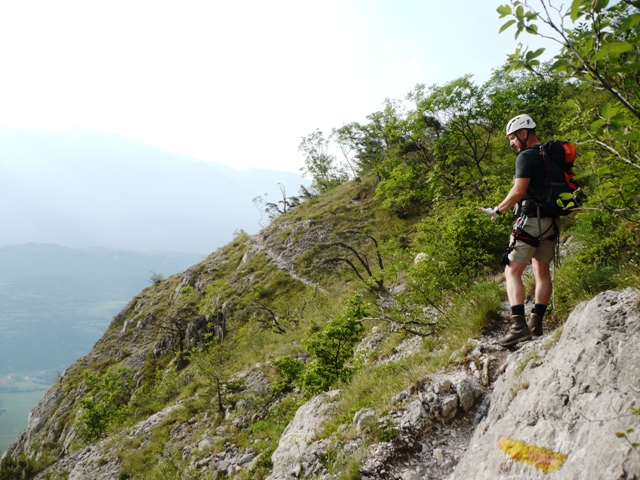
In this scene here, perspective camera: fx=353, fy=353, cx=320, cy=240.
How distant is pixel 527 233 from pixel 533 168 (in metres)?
0.79

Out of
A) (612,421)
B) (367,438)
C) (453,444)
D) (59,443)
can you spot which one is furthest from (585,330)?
(59,443)

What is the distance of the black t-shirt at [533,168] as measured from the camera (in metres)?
4.20

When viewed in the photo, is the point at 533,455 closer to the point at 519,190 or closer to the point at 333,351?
the point at 519,190

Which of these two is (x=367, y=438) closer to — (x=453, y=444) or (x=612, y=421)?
(x=453, y=444)

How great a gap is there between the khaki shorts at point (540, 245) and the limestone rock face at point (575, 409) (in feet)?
2.72

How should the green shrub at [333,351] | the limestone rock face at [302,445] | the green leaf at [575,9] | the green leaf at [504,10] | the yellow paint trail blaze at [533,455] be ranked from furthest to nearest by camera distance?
the green shrub at [333,351] < the limestone rock face at [302,445] < the yellow paint trail blaze at [533,455] < the green leaf at [504,10] < the green leaf at [575,9]

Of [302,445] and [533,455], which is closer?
[533,455]

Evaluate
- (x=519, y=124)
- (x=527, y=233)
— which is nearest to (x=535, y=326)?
(x=527, y=233)

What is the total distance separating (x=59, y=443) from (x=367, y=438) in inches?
1302

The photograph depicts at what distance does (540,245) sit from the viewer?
4.38 metres

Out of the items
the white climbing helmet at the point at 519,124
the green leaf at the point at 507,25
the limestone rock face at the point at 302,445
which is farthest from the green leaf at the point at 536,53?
the limestone rock face at the point at 302,445

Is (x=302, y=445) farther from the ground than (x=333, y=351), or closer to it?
closer to it

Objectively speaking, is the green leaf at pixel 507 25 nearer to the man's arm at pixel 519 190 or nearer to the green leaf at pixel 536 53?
the green leaf at pixel 536 53

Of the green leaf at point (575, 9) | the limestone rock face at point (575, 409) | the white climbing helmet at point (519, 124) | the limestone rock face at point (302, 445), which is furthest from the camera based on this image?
the limestone rock face at point (302, 445)
